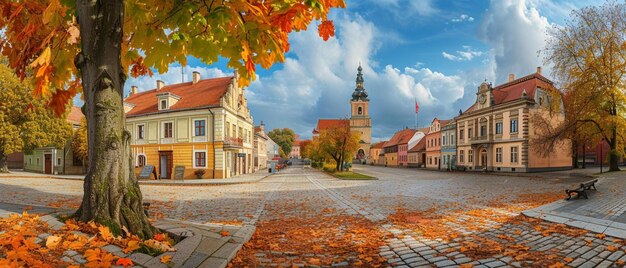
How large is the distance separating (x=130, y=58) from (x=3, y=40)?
1.64 meters

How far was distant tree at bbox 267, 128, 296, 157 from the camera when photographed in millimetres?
126688

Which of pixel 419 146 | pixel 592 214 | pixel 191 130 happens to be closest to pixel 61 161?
pixel 191 130

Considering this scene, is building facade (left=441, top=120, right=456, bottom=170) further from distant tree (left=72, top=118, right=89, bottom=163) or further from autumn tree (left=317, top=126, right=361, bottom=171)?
distant tree (left=72, top=118, right=89, bottom=163)

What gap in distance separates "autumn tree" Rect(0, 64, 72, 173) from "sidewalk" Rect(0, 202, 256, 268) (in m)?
28.6

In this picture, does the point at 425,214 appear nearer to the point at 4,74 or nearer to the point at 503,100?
the point at 4,74

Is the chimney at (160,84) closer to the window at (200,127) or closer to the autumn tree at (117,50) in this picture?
the window at (200,127)

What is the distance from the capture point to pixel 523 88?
37938 millimetres

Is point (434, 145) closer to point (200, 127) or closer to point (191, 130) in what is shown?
point (200, 127)

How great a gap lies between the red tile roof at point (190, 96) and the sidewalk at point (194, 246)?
24.5 meters

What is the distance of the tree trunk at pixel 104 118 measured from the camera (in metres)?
4.59

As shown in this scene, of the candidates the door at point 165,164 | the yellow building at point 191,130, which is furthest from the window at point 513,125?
the door at point 165,164

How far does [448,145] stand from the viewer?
5188 centimetres

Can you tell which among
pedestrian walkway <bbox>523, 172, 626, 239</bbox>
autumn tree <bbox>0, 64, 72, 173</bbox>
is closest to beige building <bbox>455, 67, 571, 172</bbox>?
pedestrian walkway <bbox>523, 172, 626, 239</bbox>

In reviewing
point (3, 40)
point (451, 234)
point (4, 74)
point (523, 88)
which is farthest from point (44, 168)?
point (523, 88)
